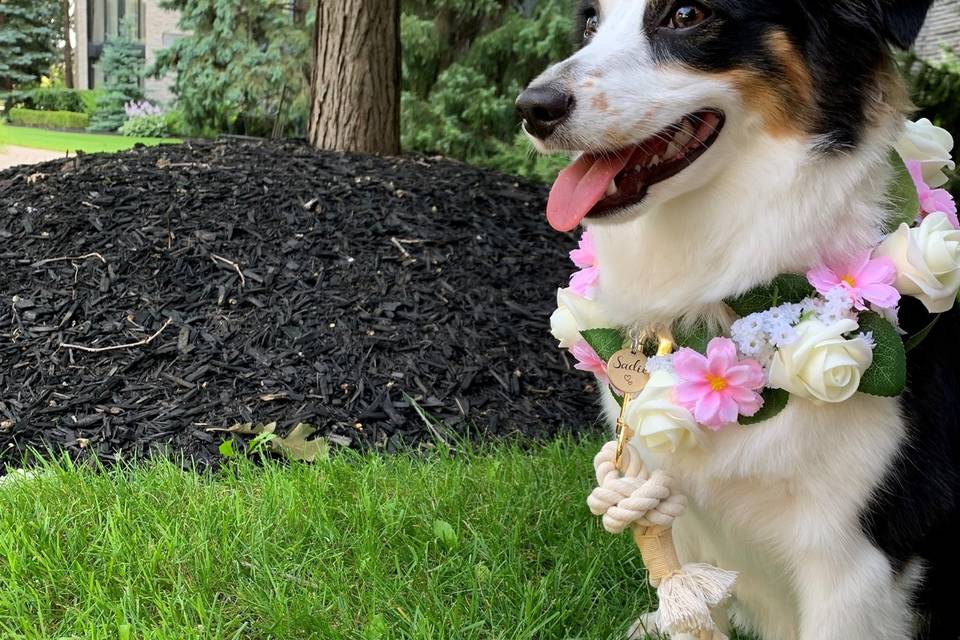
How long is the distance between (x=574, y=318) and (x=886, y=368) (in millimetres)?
720

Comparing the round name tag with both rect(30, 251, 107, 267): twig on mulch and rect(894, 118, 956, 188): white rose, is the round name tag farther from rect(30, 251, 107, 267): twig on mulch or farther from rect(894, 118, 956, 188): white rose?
rect(30, 251, 107, 267): twig on mulch

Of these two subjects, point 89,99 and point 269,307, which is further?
point 89,99

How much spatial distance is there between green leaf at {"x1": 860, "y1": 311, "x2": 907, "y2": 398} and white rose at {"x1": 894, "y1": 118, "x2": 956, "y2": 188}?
1.61 ft

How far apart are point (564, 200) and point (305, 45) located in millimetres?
6960

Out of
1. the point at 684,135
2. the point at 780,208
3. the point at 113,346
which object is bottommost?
the point at 113,346

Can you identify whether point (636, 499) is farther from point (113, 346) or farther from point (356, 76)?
point (356, 76)

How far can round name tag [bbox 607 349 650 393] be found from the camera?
186cm

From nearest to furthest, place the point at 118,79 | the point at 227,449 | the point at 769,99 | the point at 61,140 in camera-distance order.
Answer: the point at 769,99 → the point at 227,449 → the point at 61,140 → the point at 118,79

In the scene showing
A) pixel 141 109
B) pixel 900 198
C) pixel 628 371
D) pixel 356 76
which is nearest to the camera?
pixel 900 198

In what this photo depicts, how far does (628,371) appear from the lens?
1.89 metres

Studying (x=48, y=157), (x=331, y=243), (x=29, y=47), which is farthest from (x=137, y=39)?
(x=331, y=243)

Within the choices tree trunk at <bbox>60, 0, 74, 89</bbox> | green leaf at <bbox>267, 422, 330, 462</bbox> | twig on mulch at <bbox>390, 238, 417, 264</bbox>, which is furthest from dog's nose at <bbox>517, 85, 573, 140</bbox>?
tree trunk at <bbox>60, 0, 74, 89</bbox>

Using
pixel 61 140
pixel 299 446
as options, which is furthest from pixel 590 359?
pixel 61 140

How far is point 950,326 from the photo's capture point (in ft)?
6.26
